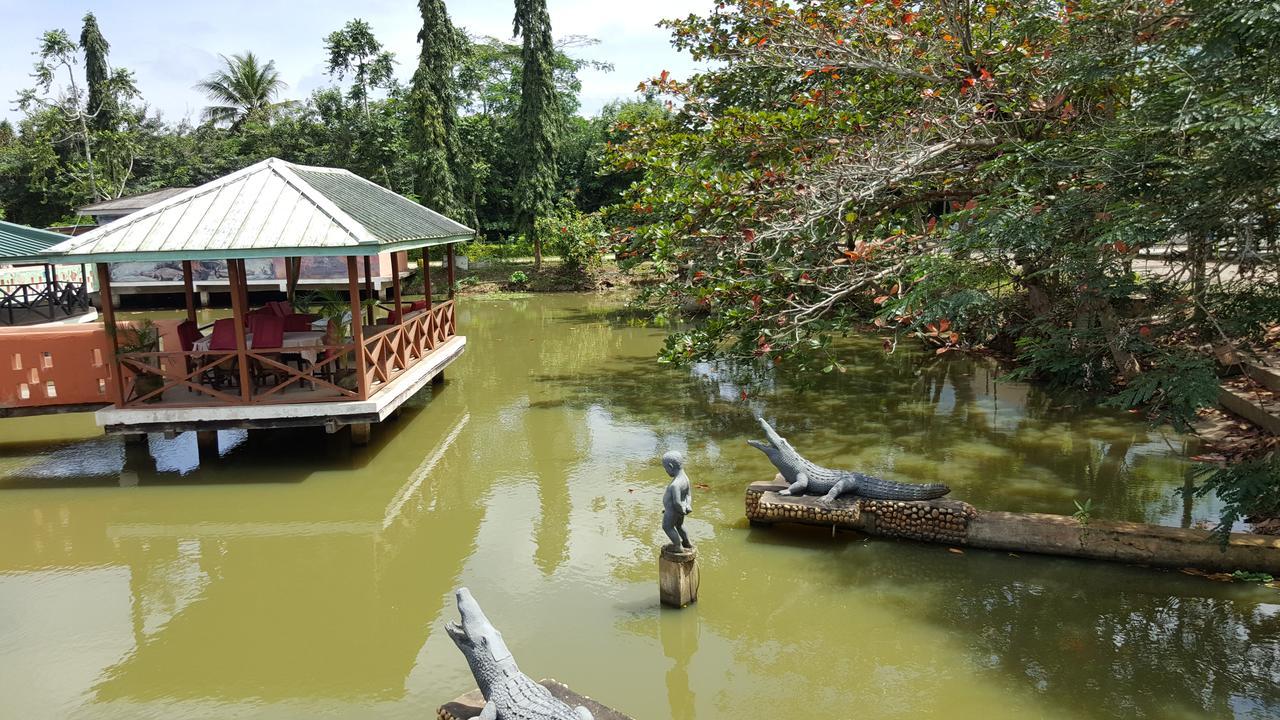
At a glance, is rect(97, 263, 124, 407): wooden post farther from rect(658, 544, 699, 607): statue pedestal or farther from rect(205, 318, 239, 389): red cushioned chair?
rect(658, 544, 699, 607): statue pedestal

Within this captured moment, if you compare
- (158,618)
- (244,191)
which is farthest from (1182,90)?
(244,191)

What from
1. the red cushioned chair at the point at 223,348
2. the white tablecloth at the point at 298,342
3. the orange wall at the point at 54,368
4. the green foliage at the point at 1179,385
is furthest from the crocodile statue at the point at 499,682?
the orange wall at the point at 54,368

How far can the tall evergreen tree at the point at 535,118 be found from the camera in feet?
90.6

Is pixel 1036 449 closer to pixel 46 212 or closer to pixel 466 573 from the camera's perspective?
pixel 466 573

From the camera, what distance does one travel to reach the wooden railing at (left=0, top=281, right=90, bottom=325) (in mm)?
19656

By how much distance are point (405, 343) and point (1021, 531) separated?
27.3 feet

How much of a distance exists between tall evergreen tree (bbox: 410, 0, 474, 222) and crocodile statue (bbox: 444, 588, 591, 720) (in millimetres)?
25177

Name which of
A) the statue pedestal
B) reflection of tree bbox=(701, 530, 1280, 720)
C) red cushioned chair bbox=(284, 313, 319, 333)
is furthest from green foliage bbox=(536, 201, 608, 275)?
the statue pedestal

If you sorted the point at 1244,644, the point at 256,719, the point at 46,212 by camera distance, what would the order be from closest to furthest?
the point at 256,719, the point at 1244,644, the point at 46,212

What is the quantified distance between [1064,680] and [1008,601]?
3.51ft

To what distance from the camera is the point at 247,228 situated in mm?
9617

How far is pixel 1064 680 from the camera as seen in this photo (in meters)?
5.43

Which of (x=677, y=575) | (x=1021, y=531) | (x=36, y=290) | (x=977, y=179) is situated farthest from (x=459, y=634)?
(x=36, y=290)

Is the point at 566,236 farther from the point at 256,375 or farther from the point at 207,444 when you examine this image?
the point at 207,444
